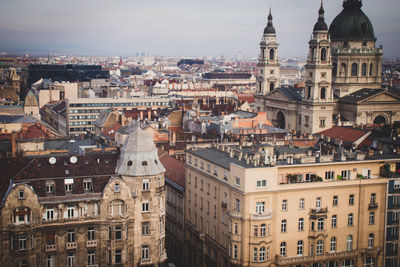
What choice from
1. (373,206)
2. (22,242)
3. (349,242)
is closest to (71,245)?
(22,242)

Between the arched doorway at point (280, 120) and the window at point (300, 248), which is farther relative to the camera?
the arched doorway at point (280, 120)

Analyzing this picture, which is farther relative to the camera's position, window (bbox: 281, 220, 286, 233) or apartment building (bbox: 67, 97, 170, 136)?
apartment building (bbox: 67, 97, 170, 136)

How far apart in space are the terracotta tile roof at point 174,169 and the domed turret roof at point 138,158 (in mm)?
16816

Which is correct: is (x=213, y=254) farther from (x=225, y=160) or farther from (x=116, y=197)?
(x=116, y=197)

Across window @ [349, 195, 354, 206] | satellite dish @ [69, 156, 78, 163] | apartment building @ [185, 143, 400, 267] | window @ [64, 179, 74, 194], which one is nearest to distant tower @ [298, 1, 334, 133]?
apartment building @ [185, 143, 400, 267]

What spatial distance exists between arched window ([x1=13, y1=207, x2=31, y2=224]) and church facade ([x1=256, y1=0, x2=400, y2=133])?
3363 inches

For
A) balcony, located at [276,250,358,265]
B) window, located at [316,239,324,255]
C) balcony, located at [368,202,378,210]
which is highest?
balcony, located at [368,202,378,210]

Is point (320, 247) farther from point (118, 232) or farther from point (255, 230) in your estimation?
point (118, 232)

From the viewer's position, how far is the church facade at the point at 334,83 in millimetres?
128625

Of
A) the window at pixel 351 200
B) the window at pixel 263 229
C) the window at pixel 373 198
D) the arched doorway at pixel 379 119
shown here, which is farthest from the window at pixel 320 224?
the arched doorway at pixel 379 119

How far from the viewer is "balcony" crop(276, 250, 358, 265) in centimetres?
6156

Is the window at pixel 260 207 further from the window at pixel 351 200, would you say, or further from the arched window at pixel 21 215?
the arched window at pixel 21 215

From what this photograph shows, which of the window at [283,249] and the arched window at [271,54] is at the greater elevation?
the arched window at [271,54]

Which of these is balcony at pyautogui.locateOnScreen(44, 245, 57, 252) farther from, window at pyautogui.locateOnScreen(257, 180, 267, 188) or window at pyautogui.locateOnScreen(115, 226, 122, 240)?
window at pyautogui.locateOnScreen(257, 180, 267, 188)
